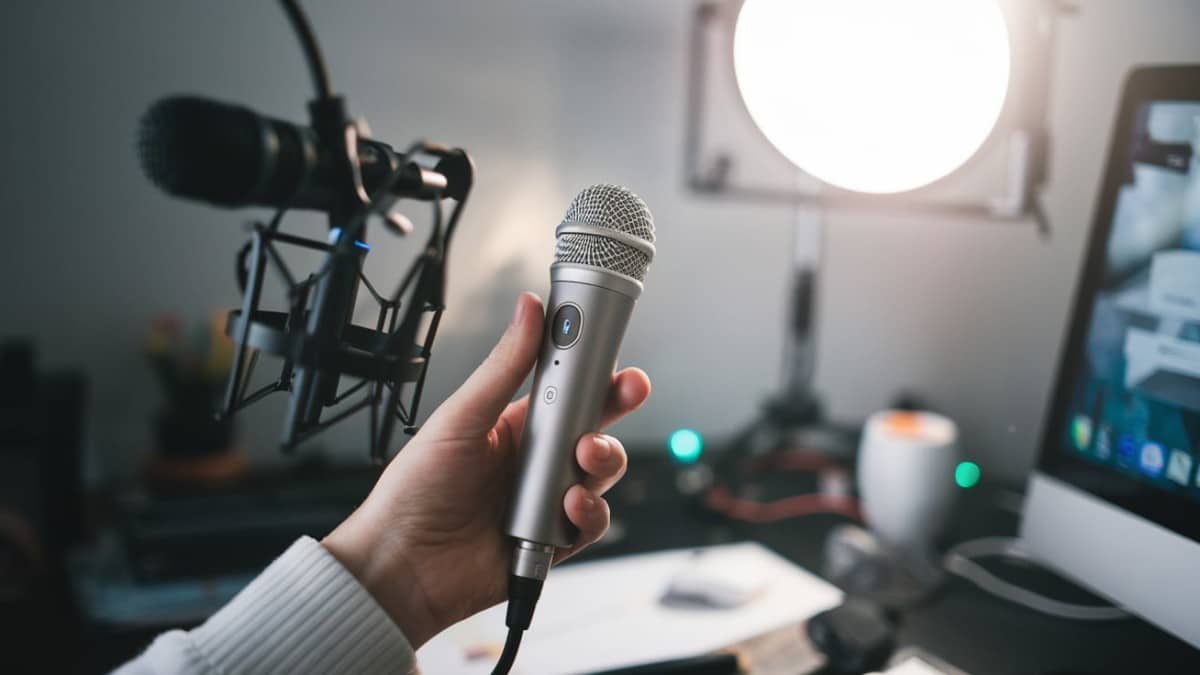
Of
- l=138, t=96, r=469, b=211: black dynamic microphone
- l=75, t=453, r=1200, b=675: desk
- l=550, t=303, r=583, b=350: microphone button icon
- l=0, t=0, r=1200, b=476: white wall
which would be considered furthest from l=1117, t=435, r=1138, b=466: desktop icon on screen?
l=138, t=96, r=469, b=211: black dynamic microphone

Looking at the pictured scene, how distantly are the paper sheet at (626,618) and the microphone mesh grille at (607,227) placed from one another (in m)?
0.33

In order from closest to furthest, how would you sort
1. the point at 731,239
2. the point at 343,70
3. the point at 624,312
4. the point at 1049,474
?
the point at 624,312, the point at 1049,474, the point at 343,70, the point at 731,239

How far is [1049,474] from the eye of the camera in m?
0.78

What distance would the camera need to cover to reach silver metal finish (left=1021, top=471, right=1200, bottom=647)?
639mm

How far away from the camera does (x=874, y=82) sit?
2.63 feet

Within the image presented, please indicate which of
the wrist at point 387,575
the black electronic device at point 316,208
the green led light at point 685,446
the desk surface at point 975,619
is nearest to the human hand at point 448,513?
the wrist at point 387,575

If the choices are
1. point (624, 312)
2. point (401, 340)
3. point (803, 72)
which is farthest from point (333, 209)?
point (803, 72)

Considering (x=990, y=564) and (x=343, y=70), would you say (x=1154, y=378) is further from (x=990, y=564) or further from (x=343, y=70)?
(x=343, y=70)

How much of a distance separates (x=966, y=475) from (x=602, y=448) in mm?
783

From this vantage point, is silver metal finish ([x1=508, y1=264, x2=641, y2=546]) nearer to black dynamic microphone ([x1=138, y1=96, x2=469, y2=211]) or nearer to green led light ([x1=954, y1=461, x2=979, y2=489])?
black dynamic microphone ([x1=138, y1=96, x2=469, y2=211])

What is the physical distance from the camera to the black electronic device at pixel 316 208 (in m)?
0.34

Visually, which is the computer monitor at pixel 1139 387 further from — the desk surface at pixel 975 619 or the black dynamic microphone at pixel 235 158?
the black dynamic microphone at pixel 235 158

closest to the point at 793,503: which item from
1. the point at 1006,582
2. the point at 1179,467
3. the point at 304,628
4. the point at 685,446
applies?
the point at 685,446

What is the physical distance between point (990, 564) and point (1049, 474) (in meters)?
0.21
